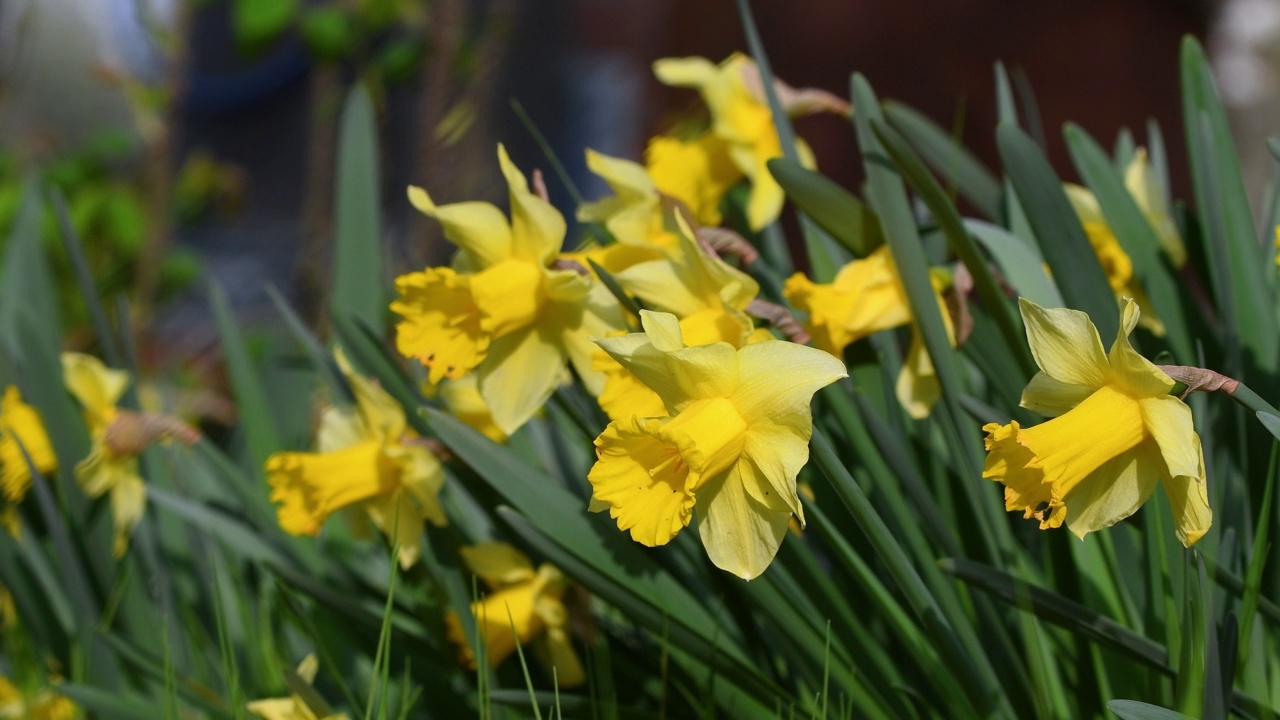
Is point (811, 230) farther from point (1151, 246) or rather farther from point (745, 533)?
point (745, 533)

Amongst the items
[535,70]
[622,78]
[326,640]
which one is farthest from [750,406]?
[535,70]

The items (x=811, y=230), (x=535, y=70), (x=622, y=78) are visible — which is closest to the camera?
(x=811, y=230)

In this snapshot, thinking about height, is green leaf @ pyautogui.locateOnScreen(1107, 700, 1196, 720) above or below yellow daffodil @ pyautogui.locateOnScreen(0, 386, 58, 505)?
below

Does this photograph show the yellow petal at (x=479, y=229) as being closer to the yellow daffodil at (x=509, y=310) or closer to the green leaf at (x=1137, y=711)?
the yellow daffodil at (x=509, y=310)

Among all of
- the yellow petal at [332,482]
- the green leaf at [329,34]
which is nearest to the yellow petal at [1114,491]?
the yellow petal at [332,482]

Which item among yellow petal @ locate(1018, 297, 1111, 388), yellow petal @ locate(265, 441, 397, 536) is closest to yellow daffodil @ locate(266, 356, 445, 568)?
yellow petal @ locate(265, 441, 397, 536)

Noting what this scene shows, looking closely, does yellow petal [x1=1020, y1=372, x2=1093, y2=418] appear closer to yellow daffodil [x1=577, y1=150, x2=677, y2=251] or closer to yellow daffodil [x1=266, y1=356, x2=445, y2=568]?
yellow daffodil [x1=577, y1=150, x2=677, y2=251]

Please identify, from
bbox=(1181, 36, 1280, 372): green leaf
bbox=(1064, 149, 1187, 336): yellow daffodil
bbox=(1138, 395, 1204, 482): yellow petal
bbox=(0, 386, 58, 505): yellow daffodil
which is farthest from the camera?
bbox=(0, 386, 58, 505): yellow daffodil
